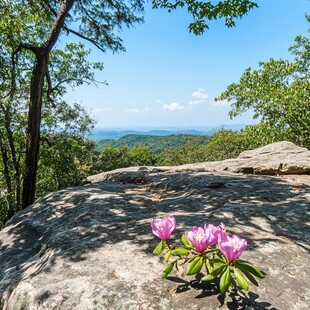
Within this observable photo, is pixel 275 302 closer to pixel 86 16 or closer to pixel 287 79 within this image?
pixel 86 16

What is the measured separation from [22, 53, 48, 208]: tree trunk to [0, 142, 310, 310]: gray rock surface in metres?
3.70

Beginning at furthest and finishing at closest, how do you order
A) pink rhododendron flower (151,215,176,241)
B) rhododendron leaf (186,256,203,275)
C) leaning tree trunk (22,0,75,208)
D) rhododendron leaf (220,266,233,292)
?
leaning tree trunk (22,0,75,208) < pink rhododendron flower (151,215,176,241) < rhododendron leaf (186,256,203,275) < rhododendron leaf (220,266,233,292)

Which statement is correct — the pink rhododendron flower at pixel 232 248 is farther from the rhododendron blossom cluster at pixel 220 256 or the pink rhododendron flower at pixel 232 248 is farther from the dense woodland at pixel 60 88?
the dense woodland at pixel 60 88

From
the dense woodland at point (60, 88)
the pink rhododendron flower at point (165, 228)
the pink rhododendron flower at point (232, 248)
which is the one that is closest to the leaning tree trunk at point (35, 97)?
the dense woodland at point (60, 88)

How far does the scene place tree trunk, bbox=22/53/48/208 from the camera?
908 centimetres

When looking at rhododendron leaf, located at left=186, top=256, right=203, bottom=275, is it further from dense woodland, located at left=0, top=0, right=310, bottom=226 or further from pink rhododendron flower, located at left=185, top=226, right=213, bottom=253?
dense woodland, located at left=0, top=0, right=310, bottom=226

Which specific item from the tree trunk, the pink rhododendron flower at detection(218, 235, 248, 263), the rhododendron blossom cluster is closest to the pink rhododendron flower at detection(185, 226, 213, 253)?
the rhododendron blossom cluster

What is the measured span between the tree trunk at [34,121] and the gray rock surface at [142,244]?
3698 mm

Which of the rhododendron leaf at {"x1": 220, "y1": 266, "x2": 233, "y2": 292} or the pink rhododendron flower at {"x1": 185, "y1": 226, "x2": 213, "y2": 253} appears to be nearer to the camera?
the rhododendron leaf at {"x1": 220, "y1": 266, "x2": 233, "y2": 292}

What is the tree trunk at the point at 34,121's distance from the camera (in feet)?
29.8

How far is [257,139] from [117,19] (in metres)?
9.97

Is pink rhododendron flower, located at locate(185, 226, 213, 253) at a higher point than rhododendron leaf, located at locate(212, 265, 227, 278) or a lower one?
higher

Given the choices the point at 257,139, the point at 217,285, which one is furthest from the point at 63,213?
the point at 257,139

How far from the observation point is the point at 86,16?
457 inches
